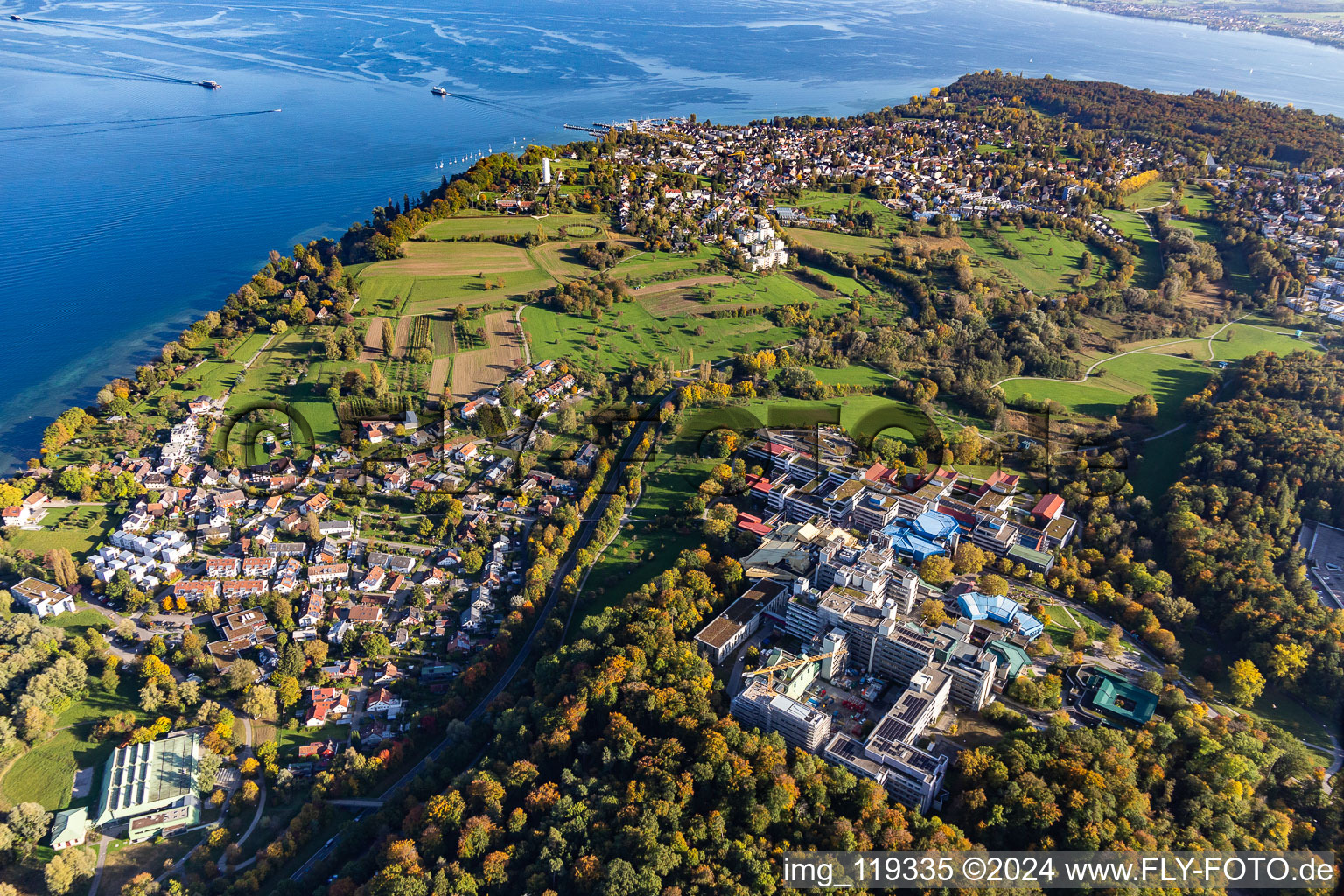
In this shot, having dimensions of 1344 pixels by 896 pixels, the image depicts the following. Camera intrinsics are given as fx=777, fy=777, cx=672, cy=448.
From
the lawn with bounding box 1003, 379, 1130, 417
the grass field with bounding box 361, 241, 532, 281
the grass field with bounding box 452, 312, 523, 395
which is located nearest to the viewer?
the lawn with bounding box 1003, 379, 1130, 417

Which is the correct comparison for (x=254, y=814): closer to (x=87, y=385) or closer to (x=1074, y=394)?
(x=87, y=385)

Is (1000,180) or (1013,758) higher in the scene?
(1000,180)

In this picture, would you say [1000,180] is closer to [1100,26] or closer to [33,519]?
[33,519]

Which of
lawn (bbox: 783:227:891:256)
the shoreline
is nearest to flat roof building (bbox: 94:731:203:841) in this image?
the shoreline

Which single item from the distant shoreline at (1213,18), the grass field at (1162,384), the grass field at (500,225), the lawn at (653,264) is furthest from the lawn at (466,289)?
the distant shoreline at (1213,18)

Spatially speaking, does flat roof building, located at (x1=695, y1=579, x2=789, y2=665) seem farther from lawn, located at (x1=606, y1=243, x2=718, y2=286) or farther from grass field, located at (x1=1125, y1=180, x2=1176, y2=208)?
grass field, located at (x1=1125, y1=180, x2=1176, y2=208)

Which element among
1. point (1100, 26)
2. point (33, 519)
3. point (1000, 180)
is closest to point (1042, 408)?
point (1000, 180)
